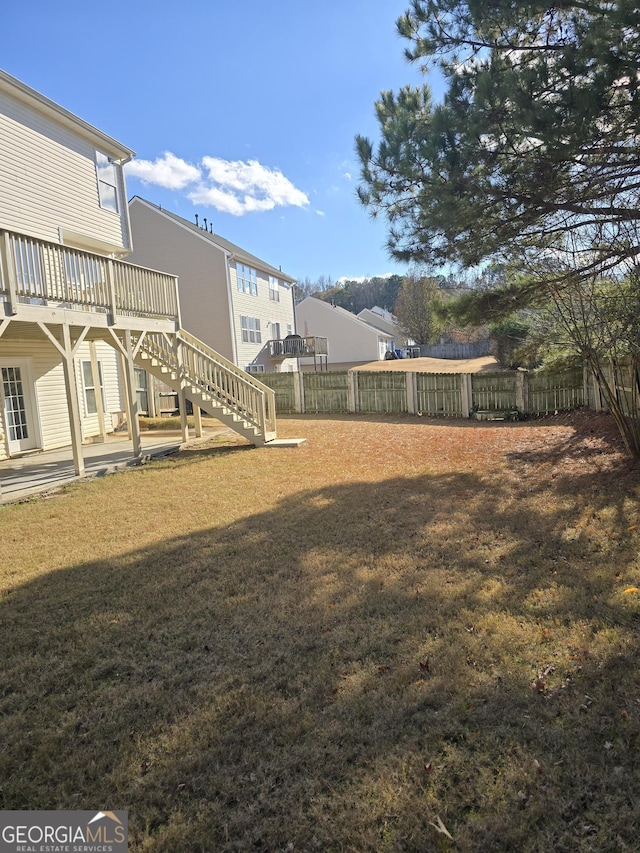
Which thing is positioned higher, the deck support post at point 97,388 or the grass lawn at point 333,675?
the deck support post at point 97,388

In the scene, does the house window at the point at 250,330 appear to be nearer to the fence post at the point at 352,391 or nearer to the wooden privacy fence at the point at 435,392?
the wooden privacy fence at the point at 435,392

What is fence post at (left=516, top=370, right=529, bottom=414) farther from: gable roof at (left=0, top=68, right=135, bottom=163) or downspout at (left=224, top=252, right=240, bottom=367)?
gable roof at (left=0, top=68, right=135, bottom=163)

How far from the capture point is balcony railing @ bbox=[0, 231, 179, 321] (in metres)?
6.98

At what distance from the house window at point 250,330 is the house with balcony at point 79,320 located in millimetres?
12090

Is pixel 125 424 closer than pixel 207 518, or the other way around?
pixel 207 518

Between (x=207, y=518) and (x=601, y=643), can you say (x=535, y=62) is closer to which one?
(x=601, y=643)

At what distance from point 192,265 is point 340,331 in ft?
71.9

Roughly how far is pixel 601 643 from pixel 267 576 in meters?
2.53

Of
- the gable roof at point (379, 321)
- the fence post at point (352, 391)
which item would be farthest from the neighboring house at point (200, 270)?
the gable roof at point (379, 321)

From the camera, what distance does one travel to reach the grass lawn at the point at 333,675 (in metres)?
2.01

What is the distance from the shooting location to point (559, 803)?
1.98 metres

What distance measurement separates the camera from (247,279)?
25906mm

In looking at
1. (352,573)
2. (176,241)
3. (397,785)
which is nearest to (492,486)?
(352,573)

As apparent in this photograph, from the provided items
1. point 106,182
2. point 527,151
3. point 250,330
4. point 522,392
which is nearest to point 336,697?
point 527,151
